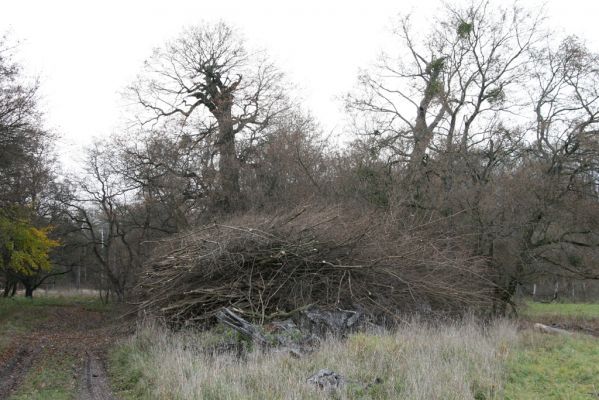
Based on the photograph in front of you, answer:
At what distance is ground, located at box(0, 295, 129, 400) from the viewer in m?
9.33

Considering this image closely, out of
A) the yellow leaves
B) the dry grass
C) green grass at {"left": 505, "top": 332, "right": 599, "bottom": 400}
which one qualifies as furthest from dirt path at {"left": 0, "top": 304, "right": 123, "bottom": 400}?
green grass at {"left": 505, "top": 332, "right": 599, "bottom": 400}

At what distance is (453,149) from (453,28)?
6.01m

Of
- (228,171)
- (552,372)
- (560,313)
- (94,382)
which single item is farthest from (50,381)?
(560,313)

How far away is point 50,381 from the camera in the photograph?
10188mm

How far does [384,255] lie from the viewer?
14188mm

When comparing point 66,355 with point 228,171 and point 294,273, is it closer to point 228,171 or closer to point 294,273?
point 294,273

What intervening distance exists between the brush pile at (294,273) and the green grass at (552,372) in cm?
340

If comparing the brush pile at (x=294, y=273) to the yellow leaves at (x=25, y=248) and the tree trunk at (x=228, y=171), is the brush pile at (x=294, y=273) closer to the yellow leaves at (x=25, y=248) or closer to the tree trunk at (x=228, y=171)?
the tree trunk at (x=228, y=171)

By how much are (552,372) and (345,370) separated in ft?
11.7

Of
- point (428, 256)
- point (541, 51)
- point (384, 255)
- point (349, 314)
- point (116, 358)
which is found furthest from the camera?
point (541, 51)

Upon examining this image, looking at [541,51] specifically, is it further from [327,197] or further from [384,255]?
[384,255]

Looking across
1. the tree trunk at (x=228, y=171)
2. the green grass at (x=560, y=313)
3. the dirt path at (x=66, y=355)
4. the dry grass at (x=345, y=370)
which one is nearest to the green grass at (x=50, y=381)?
the dirt path at (x=66, y=355)

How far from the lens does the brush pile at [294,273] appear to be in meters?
13.5

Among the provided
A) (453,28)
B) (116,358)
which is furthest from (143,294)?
(453,28)
